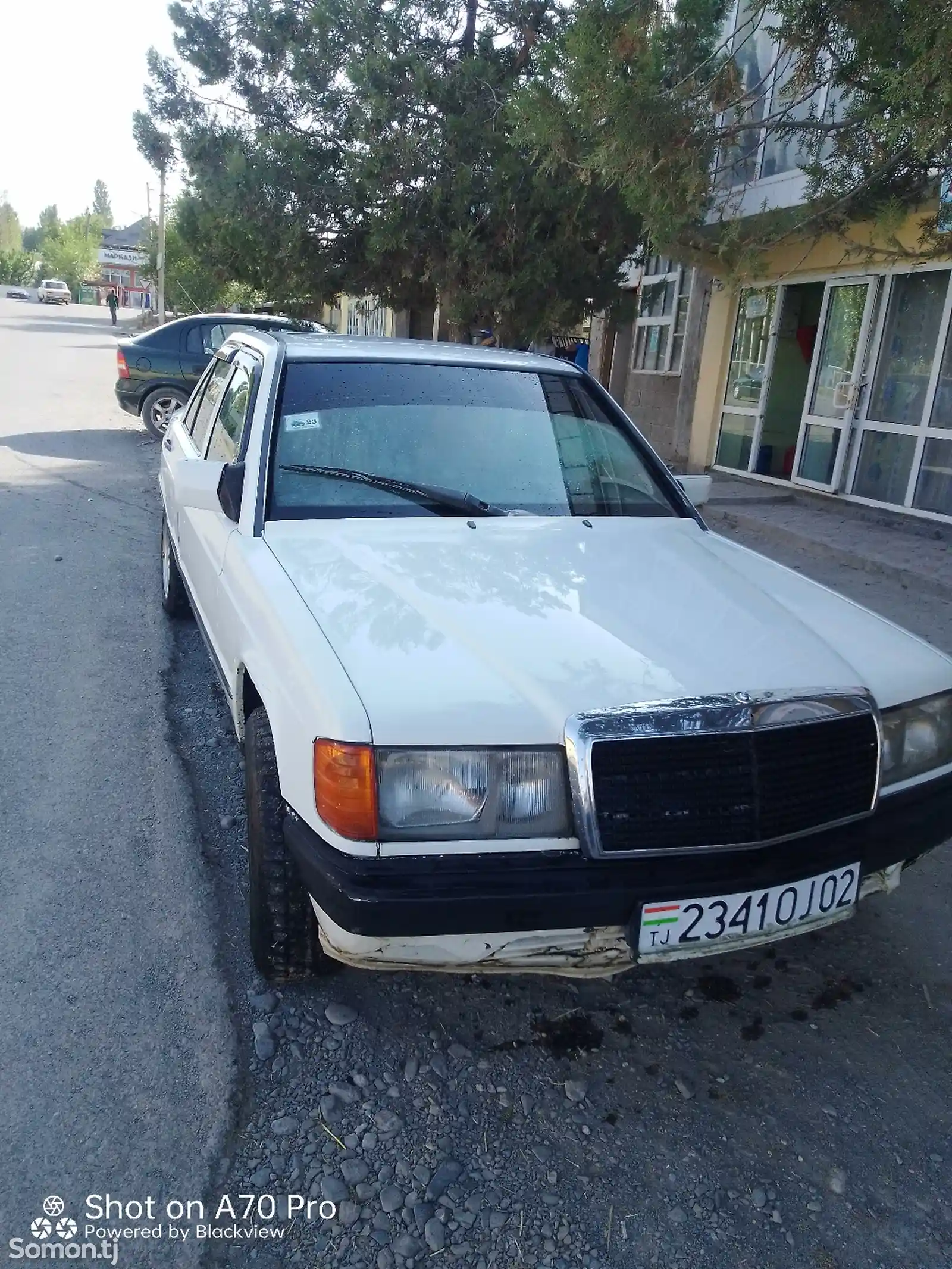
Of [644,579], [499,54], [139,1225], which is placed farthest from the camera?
[499,54]

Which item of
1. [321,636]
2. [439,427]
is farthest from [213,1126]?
[439,427]

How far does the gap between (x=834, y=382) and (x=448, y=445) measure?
25.2 feet

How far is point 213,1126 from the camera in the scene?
215 centimetres

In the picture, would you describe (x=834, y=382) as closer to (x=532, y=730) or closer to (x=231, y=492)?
(x=231, y=492)

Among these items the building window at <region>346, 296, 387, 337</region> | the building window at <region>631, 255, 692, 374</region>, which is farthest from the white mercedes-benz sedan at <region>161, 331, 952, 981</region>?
the building window at <region>631, 255, 692, 374</region>

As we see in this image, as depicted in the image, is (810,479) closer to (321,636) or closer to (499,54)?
(499,54)

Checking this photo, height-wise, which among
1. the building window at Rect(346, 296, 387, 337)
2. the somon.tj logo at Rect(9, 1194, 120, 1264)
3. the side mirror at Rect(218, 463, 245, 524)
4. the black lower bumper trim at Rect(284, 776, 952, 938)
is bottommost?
the somon.tj logo at Rect(9, 1194, 120, 1264)

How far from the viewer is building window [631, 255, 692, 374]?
13648mm

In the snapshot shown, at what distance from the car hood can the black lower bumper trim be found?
0.92 feet

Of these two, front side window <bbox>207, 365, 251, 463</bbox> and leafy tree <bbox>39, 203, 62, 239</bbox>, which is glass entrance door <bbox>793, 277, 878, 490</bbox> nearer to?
front side window <bbox>207, 365, 251, 463</bbox>

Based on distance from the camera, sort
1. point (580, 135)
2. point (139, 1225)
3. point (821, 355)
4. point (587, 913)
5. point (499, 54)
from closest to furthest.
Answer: point (139, 1225) → point (587, 913) → point (580, 135) → point (821, 355) → point (499, 54)

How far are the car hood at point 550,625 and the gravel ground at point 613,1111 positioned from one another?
0.95 m

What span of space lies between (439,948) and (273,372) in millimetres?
2196

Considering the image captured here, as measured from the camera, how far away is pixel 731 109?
6223 mm
